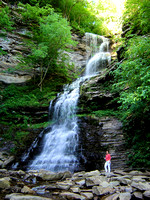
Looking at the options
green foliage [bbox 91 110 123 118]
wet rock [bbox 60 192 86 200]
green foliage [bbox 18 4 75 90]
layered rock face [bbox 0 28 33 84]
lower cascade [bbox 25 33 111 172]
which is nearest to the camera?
wet rock [bbox 60 192 86 200]

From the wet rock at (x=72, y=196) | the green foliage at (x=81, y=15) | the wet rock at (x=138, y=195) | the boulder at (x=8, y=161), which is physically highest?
the green foliage at (x=81, y=15)

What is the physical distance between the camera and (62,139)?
9359mm

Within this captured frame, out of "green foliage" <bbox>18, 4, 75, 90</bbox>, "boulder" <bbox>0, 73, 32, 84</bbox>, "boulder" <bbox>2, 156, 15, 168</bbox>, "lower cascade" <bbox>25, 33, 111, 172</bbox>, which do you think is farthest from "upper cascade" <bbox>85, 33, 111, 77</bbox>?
"boulder" <bbox>2, 156, 15, 168</bbox>

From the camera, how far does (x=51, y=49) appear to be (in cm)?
1471

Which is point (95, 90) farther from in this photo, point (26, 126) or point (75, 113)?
point (26, 126)

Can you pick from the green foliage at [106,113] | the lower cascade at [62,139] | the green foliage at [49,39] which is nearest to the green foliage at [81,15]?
the green foliage at [49,39]

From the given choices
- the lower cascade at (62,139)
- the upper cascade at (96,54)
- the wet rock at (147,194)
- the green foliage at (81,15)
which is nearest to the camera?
the wet rock at (147,194)

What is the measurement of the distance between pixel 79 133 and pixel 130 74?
203 inches

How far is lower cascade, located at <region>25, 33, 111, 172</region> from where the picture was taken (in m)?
7.58

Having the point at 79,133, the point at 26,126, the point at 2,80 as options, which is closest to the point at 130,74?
the point at 79,133

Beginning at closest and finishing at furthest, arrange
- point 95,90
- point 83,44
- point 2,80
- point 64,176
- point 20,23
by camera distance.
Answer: point 64,176 → point 95,90 → point 2,80 → point 20,23 → point 83,44

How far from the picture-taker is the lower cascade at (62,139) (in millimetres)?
7578

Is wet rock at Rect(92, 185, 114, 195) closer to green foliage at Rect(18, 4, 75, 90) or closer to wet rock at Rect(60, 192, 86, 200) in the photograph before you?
wet rock at Rect(60, 192, 86, 200)

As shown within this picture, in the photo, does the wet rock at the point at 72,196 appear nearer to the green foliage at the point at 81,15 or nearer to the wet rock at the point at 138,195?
the wet rock at the point at 138,195
